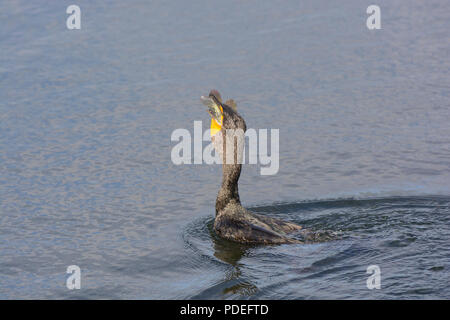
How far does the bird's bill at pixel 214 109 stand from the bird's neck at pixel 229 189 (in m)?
0.62

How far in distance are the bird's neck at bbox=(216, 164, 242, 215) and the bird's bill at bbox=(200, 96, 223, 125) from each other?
0.62 metres

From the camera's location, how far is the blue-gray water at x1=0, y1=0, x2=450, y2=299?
764cm

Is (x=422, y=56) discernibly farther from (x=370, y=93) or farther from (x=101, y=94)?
(x=101, y=94)

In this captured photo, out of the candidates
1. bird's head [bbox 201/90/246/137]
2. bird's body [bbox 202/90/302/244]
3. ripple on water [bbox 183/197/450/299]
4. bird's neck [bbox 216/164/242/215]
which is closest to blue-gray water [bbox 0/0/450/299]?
ripple on water [bbox 183/197/450/299]

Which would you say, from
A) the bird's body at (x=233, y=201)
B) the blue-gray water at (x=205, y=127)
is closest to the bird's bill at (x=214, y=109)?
the bird's body at (x=233, y=201)

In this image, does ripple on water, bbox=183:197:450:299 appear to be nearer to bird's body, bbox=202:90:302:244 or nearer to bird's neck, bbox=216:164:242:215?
bird's body, bbox=202:90:302:244

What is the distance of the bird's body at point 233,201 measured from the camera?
8336mm

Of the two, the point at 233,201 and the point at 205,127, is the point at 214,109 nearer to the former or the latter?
the point at 233,201

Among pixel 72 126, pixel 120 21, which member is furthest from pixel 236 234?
pixel 120 21

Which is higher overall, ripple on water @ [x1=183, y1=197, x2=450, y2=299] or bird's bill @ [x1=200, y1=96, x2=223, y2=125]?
bird's bill @ [x1=200, y1=96, x2=223, y2=125]

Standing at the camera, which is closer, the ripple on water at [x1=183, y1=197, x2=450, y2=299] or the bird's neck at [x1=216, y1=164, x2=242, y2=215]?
the ripple on water at [x1=183, y1=197, x2=450, y2=299]

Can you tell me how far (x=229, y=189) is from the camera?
883cm
